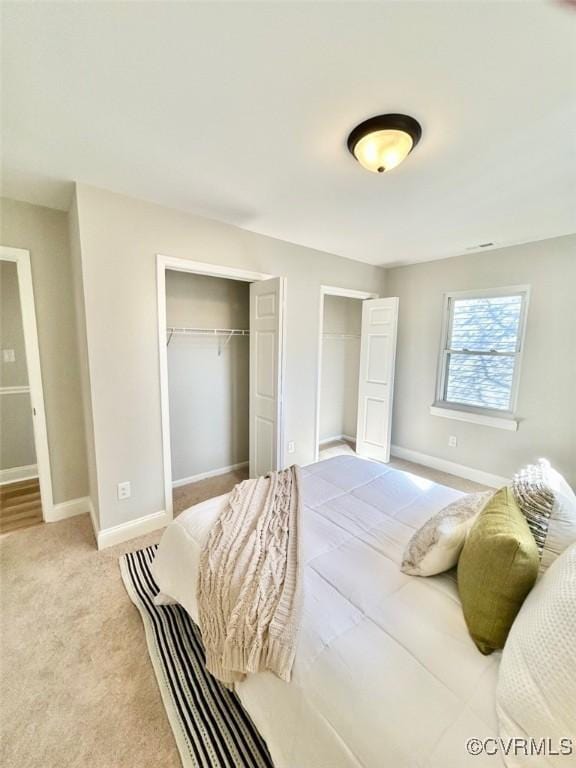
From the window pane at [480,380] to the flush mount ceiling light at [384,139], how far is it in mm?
2573

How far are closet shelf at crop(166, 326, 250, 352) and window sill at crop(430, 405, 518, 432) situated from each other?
2469 mm

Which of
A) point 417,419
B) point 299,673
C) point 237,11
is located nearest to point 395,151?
point 237,11

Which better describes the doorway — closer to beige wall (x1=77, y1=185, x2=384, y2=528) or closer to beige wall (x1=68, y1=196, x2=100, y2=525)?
beige wall (x1=77, y1=185, x2=384, y2=528)

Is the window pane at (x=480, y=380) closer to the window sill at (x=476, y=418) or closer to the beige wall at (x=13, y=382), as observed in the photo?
the window sill at (x=476, y=418)

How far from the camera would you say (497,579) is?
912mm

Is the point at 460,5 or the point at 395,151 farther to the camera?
the point at 395,151

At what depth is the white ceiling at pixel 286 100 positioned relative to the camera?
96 centimetres

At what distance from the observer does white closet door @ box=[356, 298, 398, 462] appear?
368 cm

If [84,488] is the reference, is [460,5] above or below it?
above

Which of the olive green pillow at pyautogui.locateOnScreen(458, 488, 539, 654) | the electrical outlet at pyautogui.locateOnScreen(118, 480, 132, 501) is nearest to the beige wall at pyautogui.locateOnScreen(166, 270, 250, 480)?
the electrical outlet at pyautogui.locateOnScreen(118, 480, 132, 501)

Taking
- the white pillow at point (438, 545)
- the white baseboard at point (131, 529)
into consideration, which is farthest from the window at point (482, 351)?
the white baseboard at point (131, 529)

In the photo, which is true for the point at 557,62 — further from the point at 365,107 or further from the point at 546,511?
the point at 546,511

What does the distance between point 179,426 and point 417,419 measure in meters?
2.91

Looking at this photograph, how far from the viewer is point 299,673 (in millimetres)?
896
